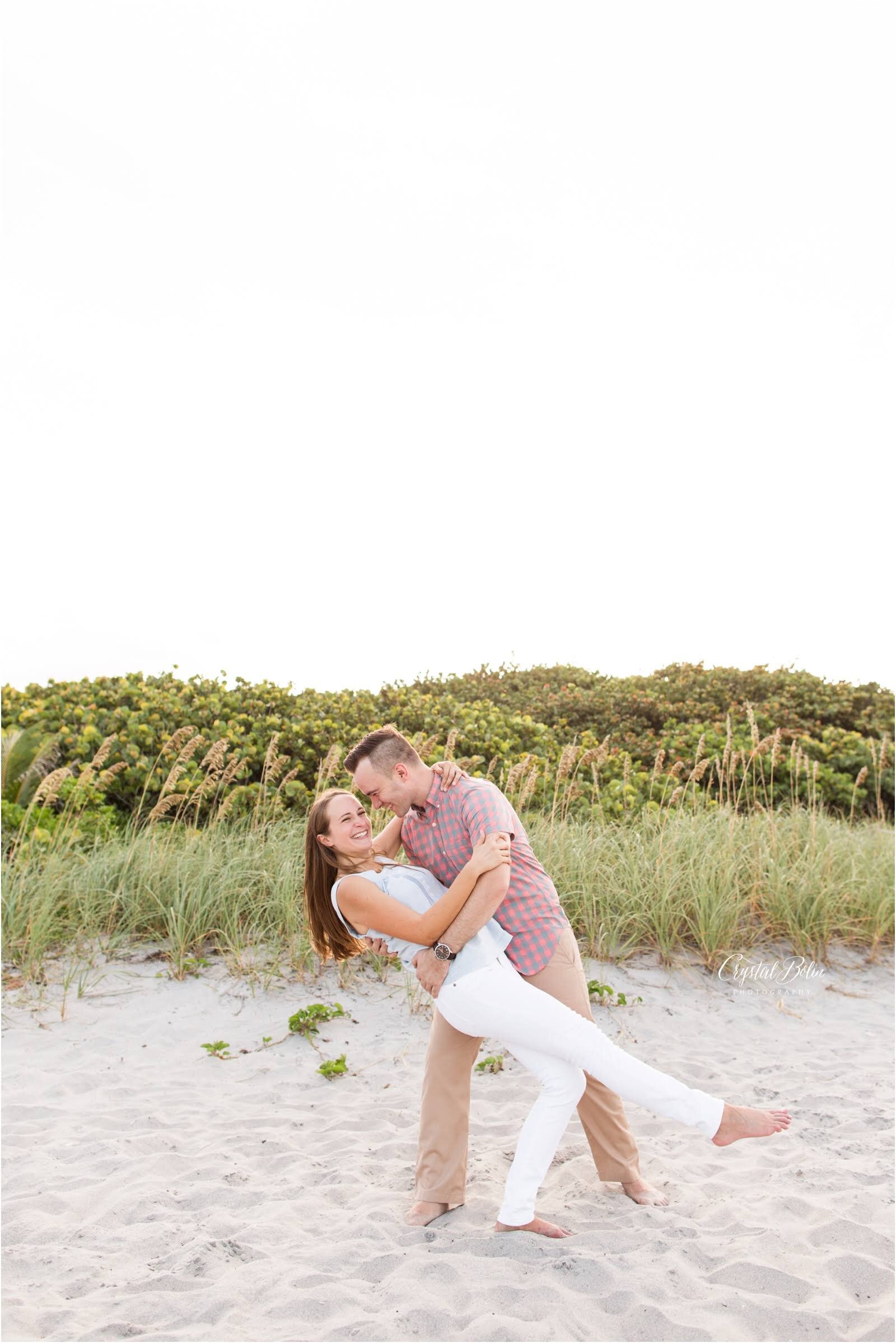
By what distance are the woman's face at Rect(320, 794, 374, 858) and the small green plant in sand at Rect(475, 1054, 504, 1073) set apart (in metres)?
2.20

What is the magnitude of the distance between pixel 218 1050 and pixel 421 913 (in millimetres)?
2561

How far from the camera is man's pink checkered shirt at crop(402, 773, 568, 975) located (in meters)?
3.82

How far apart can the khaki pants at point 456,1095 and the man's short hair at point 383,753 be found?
96cm

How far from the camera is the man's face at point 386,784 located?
3.83 meters

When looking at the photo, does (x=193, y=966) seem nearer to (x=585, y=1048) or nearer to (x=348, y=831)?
(x=348, y=831)

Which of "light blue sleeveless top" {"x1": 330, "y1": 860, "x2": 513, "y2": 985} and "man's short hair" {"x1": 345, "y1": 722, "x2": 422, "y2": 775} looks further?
"man's short hair" {"x1": 345, "y1": 722, "x2": 422, "y2": 775}

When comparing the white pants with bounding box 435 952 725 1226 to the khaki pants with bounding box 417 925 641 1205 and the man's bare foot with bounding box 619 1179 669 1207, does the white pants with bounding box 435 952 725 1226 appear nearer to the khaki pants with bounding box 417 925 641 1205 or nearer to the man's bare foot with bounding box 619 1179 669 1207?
the khaki pants with bounding box 417 925 641 1205

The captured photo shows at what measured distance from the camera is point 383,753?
385 cm

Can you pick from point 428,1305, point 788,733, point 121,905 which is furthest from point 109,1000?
point 788,733

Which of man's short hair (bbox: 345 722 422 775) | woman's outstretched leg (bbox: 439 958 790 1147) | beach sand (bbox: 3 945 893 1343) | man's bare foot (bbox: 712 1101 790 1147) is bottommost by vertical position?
beach sand (bbox: 3 945 893 1343)

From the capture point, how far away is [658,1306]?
10.9ft

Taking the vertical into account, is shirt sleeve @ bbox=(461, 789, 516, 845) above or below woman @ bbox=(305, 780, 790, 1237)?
above

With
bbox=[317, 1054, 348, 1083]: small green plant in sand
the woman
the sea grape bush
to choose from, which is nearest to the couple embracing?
Result: the woman

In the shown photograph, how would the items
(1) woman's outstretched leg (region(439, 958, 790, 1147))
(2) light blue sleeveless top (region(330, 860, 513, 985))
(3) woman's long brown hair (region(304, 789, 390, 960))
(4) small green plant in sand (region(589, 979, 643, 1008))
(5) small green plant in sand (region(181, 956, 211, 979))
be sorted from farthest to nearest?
1. (5) small green plant in sand (region(181, 956, 211, 979))
2. (4) small green plant in sand (region(589, 979, 643, 1008))
3. (3) woman's long brown hair (region(304, 789, 390, 960))
4. (2) light blue sleeveless top (region(330, 860, 513, 985))
5. (1) woman's outstretched leg (region(439, 958, 790, 1147))
